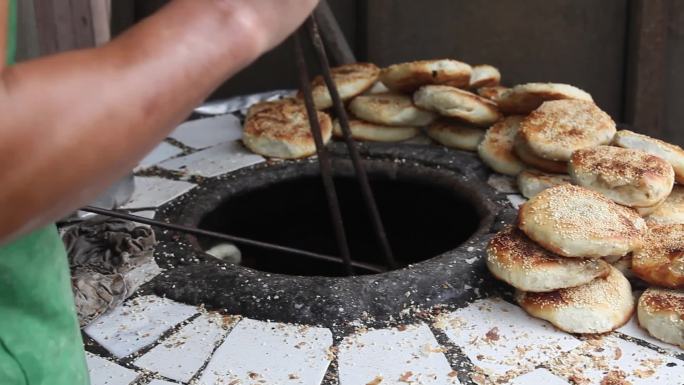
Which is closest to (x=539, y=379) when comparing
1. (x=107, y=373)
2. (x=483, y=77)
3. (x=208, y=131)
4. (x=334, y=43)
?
(x=107, y=373)

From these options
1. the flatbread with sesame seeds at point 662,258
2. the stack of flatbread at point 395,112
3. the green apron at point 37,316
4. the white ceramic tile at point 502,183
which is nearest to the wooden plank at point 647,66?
the stack of flatbread at point 395,112

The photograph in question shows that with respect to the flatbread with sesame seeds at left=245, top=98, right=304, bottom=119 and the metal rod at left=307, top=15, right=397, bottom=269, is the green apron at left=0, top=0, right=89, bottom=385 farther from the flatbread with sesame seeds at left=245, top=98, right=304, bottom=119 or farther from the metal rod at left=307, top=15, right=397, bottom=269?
the flatbread with sesame seeds at left=245, top=98, right=304, bottom=119

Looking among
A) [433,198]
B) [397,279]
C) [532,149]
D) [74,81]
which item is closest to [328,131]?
[433,198]

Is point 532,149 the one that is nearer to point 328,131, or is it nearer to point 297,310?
point 328,131

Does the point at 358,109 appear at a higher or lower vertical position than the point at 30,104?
lower

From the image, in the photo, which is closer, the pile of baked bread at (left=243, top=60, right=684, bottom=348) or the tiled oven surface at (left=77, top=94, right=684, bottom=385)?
the tiled oven surface at (left=77, top=94, right=684, bottom=385)

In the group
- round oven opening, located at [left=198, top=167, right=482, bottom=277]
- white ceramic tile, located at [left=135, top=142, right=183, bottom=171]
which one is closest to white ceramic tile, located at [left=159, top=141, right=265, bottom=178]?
white ceramic tile, located at [left=135, top=142, right=183, bottom=171]

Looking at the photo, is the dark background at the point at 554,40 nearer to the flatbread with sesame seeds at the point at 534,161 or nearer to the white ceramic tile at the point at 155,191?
the flatbread with sesame seeds at the point at 534,161
